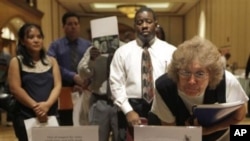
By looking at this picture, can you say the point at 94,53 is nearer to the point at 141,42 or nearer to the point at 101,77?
the point at 101,77

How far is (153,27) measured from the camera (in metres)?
2.27

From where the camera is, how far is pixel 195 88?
121cm

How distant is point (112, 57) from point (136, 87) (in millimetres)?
401

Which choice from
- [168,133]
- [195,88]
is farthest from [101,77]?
[168,133]

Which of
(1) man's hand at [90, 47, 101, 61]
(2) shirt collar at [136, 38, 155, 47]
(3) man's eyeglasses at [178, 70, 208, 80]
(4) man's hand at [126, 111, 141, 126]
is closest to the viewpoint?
(3) man's eyeglasses at [178, 70, 208, 80]

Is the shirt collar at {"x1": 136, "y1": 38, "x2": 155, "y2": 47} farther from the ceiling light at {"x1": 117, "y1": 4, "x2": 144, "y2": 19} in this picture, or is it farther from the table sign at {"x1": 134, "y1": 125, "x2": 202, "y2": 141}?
the ceiling light at {"x1": 117, "y1": 4, "x2": 144, "y2": 19}

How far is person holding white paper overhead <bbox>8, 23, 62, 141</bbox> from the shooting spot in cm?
215

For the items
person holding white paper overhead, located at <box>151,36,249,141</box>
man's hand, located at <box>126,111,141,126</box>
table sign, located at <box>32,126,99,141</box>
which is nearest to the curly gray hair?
person holding white paper overhead, located at <box>151,36,249,141</box>

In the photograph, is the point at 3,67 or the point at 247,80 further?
the point at 247,80

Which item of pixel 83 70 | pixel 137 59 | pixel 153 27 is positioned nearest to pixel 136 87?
pixel 137 59

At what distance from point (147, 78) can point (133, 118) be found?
0.96ft

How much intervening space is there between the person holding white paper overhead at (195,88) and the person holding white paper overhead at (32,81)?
99 cm

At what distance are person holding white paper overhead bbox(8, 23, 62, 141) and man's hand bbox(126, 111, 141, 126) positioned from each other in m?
0.49

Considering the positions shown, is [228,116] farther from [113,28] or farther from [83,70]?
[83,70]
